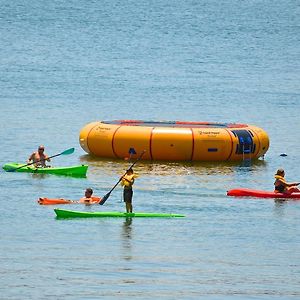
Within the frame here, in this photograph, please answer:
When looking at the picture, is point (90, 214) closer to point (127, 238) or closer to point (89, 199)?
point (89, 199)

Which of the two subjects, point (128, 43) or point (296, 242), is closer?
point (296, 242)

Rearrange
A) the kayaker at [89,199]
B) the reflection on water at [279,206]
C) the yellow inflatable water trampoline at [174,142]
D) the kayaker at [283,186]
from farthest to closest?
the yellow inflatable water trampoline at [174,142] < the kayaker at [283,186] < the reflection on water at [279,206] < the kayaker at [89,199]

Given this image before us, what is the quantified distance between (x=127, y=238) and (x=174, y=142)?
1206 centimetres

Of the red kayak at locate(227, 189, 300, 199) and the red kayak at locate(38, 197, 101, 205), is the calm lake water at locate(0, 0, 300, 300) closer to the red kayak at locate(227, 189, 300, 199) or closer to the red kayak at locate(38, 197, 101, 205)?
the red kayak at locate(38, 197, 101, 205)

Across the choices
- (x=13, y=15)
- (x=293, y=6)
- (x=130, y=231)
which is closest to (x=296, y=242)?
(x=130, y=231)

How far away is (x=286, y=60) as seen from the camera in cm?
10025

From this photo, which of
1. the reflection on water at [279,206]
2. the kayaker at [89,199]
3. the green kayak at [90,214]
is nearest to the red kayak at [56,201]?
the kayaker at [89,199]

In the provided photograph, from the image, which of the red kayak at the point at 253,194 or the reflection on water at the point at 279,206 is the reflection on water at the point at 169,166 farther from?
the reflection on water at the point at 279,206

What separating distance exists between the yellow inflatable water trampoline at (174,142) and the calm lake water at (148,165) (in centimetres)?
39

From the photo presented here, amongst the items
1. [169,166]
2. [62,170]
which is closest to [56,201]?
[62,170]

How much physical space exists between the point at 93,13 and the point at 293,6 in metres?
32.2

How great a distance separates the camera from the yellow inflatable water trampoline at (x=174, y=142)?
44.3 meters

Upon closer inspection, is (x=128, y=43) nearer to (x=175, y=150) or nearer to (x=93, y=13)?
(x=93, y=13)

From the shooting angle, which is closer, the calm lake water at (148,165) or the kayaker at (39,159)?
the calm lake water at (148,165)
